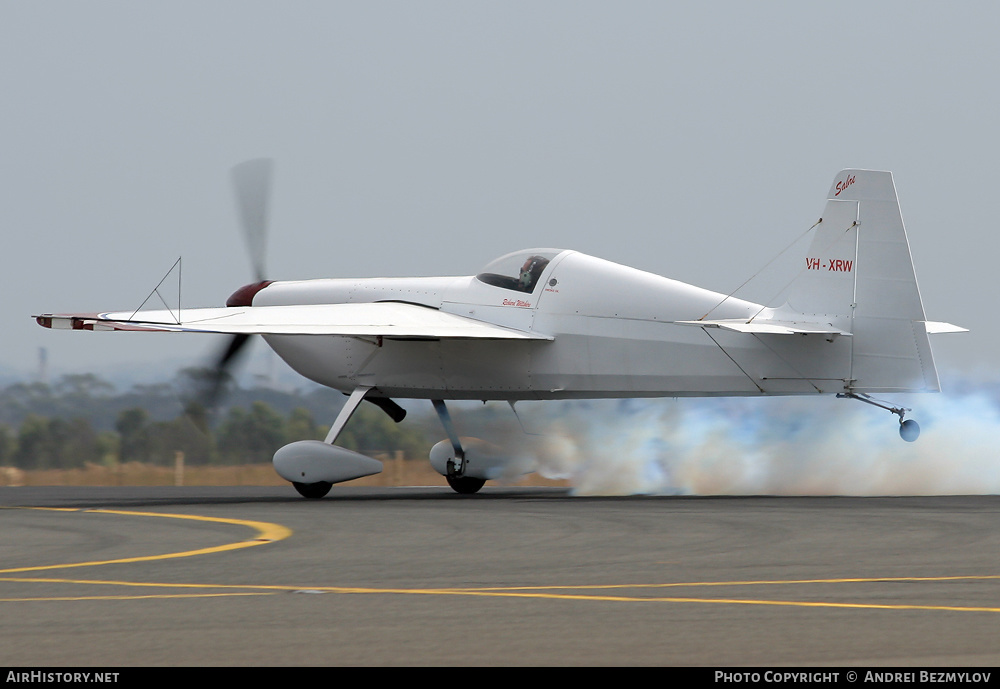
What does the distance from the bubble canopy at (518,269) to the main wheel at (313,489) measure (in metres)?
4.24

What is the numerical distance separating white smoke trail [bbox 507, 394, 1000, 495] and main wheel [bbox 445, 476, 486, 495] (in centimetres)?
97

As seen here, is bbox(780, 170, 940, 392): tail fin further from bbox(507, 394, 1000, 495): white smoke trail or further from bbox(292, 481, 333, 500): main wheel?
bbox(292, 481, 333, 500): main wheel

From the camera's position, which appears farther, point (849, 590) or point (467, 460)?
point (467, 460)

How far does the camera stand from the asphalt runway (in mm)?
6641

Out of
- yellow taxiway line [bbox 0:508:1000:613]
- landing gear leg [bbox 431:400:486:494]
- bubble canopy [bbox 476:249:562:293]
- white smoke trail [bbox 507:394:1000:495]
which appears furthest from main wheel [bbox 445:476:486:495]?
yellow taxiway line [bbox 0:508:1000:613]

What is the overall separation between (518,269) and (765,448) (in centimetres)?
479

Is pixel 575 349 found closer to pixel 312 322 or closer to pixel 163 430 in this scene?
pixel 312 322

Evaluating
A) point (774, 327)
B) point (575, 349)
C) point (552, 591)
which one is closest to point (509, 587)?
point (552, 591)

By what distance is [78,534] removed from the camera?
558 inches

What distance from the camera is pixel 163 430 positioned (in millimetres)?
34406

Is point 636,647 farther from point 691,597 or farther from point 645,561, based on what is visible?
point 645,561

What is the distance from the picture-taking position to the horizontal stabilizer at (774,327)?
19.1m
